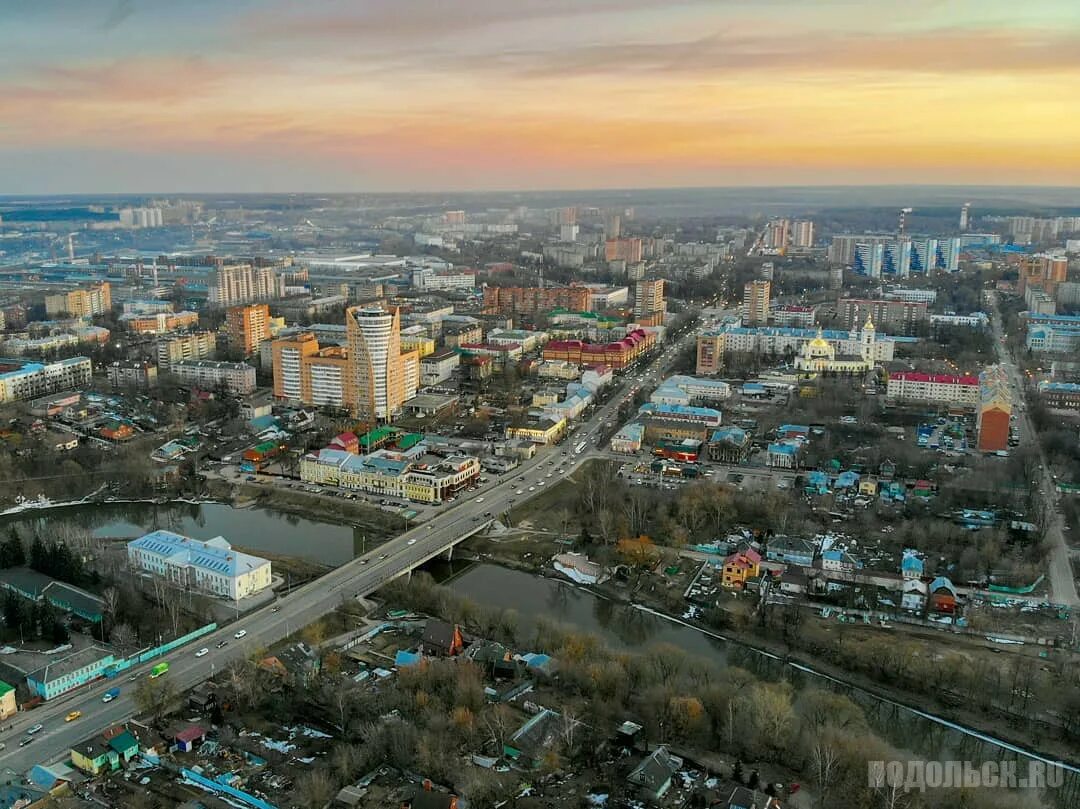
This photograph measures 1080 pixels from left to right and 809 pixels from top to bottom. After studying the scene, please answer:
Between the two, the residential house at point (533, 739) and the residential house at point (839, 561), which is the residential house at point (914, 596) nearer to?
the residential house at point (839, 561)

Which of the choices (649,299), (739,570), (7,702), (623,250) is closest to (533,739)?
(739,570)

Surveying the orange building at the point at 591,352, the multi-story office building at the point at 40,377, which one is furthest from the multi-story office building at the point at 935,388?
the multi-story office building at the point at 40,377

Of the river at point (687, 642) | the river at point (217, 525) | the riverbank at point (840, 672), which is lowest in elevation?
the river at point (687, 642)

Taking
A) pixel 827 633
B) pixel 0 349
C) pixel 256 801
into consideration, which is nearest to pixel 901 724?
pixel 827 633

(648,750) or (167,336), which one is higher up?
(167,336)

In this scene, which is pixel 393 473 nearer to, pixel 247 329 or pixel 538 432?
pixel 538 432

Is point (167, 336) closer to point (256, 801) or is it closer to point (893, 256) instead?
point (256, 801)
